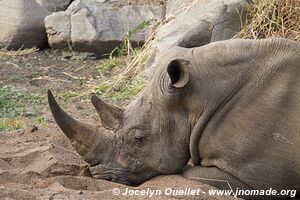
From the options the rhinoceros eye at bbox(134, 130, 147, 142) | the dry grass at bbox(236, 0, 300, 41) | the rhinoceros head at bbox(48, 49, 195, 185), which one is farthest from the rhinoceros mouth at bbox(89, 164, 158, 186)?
the dry grass at bbox(236, 0, 300, 41)

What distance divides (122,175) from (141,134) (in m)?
0.33

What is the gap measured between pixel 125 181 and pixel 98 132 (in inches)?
16.6

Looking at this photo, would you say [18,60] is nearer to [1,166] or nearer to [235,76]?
[1,166]

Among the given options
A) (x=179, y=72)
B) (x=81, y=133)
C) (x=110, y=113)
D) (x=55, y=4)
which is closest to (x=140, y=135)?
(x=110, y=113)

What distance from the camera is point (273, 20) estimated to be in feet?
32.1

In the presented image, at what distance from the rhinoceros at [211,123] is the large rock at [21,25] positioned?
6.92m

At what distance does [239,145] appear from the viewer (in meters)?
5.82

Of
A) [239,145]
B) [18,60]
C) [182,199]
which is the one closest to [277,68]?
[239,145]

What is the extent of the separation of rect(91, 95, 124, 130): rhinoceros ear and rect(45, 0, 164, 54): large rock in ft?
19.2

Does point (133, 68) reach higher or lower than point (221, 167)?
lower

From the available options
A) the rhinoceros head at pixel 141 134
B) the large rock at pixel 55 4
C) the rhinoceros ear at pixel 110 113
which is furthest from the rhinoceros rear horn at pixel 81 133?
the large rock at pixel 55 4

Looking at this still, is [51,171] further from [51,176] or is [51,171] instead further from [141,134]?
[141,134]

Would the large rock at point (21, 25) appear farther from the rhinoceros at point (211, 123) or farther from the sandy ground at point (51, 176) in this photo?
the rhinoceros at point (211, 123)

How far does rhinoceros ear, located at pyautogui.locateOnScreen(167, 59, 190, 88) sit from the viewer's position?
5.82 m
